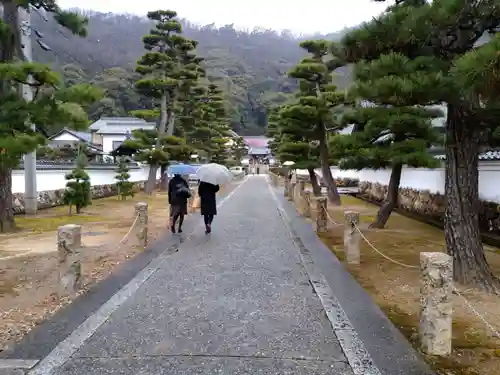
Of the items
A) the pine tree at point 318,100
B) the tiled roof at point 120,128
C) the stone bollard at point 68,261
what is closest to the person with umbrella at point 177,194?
the stone bollard at point 68,261

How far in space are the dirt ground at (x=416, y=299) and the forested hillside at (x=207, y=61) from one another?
47131 millimetres

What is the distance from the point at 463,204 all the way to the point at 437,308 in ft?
8.82

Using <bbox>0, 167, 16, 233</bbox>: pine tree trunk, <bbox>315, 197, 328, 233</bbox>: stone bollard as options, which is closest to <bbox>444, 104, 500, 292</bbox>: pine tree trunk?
<bbox>315, 197, 328, 233</bbox>: stone bollard

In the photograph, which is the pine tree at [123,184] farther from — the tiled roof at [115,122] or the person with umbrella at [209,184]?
the tiled roof at [115,122]

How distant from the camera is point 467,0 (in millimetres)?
5539

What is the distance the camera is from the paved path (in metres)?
3.98

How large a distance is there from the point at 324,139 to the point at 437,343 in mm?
15258

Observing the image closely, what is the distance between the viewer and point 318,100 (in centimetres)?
1719

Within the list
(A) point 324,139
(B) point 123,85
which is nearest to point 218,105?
(A) point 324,139

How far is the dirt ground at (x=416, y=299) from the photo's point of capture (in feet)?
13.6

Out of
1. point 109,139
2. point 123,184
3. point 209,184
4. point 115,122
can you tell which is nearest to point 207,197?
point 209,184

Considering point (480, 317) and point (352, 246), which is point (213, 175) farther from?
point (480, 317)

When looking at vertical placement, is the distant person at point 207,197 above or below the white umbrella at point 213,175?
below

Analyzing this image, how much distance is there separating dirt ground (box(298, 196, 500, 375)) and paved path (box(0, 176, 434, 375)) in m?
0.61
